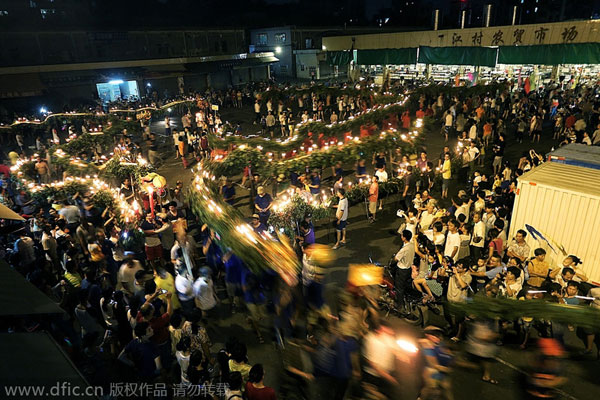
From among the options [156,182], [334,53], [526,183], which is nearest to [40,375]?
[156,182]

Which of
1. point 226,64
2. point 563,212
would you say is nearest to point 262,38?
point 226,64

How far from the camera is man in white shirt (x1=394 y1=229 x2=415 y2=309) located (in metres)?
6.47

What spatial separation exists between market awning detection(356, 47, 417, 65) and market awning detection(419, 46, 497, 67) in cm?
77

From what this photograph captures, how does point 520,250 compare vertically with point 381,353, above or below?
above

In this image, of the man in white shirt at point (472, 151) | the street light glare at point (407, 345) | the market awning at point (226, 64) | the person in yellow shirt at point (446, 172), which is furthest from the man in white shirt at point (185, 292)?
the market awning at point (226, 64)

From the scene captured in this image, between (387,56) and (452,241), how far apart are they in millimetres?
24391

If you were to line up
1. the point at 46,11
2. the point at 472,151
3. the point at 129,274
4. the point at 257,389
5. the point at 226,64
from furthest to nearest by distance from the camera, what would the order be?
the point at 46,11 < the point at 226,64 < the point at 472,151 < the point at 129,274 < the point at 257,389

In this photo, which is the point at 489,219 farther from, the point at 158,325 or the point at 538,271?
the point at 158,325

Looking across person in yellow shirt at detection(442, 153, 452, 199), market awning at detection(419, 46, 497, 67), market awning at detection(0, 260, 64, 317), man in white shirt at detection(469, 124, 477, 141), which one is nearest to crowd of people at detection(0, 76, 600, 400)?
market awning at detection(0, 260, 64, 317)

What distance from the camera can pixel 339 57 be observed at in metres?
31.8

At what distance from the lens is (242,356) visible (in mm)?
4492

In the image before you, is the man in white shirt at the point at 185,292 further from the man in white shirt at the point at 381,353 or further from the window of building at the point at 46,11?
the window of building at the point at 46,11

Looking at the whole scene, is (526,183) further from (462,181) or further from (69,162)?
(69,162)

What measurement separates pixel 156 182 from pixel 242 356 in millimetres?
5881
